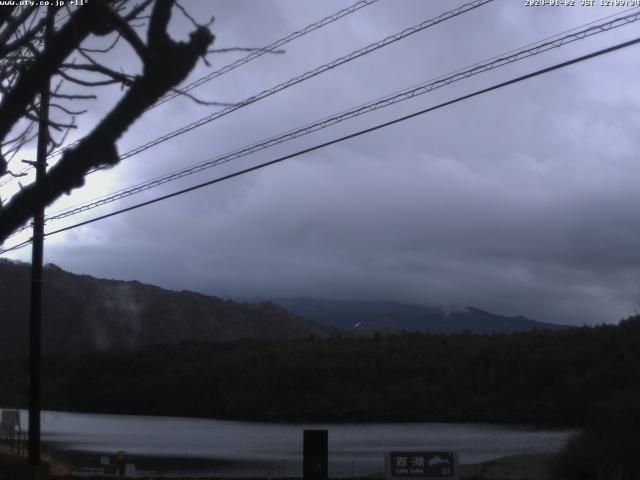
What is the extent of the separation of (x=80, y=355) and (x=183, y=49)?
278ft

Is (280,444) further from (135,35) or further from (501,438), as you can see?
(135,35)

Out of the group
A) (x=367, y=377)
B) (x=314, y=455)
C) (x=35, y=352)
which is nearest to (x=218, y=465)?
(x=35, y=352)

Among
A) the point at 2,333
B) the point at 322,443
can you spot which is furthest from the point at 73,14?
the point at 2,333

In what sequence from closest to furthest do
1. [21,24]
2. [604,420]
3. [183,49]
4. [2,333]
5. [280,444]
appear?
[183,49] → [21,24] → [604,420] → [280,444] → [2,333]

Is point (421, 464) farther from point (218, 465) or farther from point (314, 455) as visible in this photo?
point (218, 465)

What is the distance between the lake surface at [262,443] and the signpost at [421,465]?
12860mm

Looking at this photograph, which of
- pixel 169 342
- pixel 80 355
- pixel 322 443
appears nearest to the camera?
pixel 322 443

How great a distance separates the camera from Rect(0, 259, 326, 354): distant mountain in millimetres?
95312

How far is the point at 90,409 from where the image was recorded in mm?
89500

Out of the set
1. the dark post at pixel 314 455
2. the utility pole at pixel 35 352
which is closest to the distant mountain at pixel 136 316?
the utility pole at pixel 35 352

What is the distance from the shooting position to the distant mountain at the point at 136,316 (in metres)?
95.3

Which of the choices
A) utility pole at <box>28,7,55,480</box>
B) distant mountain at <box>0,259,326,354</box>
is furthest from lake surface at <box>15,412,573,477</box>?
distant mountain at <box>0,259,326,354</box>

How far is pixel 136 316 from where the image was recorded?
11056 cm

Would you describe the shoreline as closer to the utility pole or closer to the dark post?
the utility pole
